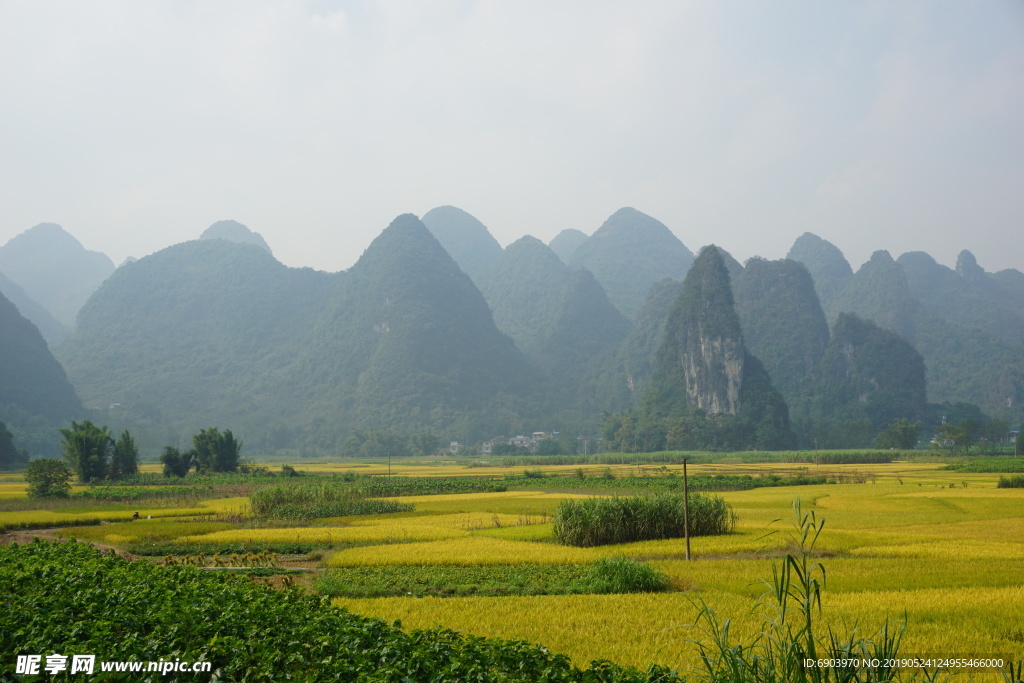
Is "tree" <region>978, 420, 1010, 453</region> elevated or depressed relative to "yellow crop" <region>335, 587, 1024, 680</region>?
depressed

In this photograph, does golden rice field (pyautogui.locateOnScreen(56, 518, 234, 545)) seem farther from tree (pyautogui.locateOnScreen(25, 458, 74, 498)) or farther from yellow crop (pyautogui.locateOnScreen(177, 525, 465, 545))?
tree (pyautogui.locateOnScreen(25, 458, 74, 498))

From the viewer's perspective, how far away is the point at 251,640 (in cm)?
524

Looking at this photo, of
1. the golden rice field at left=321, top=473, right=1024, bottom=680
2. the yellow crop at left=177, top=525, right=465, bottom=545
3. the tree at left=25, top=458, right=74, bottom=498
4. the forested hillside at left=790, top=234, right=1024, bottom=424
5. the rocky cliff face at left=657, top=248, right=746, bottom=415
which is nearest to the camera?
the golden rice field at left=321, top=473, right=1024, bottom=680

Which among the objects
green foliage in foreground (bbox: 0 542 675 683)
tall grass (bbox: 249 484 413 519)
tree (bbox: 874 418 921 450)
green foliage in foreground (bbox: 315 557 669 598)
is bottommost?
tree (bbox: 874 418 921 450)

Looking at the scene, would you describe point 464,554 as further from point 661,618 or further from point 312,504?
point 312,504

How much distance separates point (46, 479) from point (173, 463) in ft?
40.2

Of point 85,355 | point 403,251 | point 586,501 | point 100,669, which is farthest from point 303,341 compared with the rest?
point 100,669

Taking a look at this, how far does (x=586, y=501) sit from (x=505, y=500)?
12.1m

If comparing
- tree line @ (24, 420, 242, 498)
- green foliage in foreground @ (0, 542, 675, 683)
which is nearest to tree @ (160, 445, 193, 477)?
tree line @ (24, 420, 242, 498)

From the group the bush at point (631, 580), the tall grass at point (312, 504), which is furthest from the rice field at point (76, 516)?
the bush at point (631, 580)

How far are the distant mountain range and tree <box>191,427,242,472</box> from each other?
136ft

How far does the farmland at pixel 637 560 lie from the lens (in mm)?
7238

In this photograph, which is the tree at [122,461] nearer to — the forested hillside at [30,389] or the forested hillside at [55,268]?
the forested hillside at [30,389]

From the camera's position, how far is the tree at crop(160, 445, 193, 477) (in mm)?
39750
